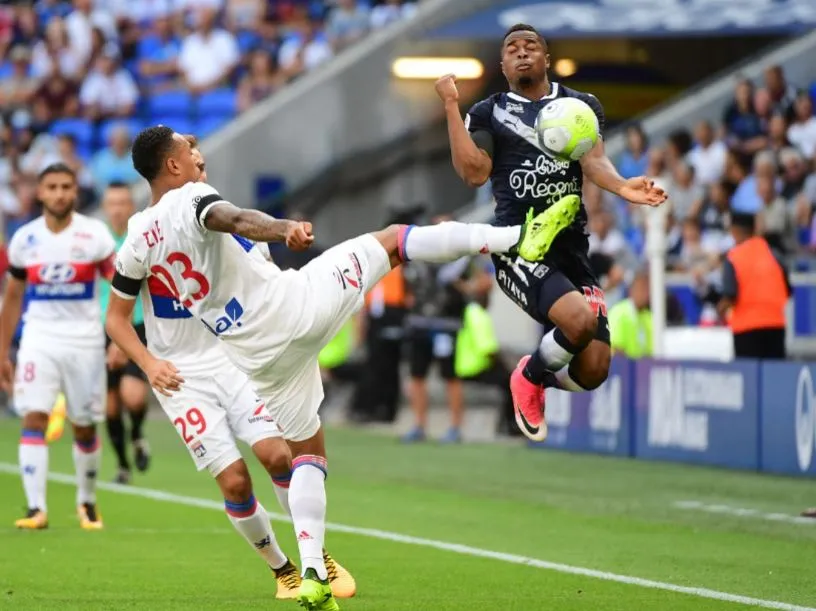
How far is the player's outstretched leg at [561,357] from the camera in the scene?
386 inches

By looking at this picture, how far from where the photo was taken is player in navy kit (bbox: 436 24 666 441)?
976 centimetres

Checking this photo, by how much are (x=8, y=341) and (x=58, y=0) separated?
65.5 feet

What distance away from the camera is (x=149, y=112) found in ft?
97.2

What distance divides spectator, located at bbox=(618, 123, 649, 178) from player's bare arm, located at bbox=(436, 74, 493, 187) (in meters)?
13.4

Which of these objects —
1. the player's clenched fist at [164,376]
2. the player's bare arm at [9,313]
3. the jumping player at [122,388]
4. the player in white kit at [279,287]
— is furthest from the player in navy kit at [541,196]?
the jumping player at [122,388]

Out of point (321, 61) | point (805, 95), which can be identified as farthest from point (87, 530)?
point (321, 61)

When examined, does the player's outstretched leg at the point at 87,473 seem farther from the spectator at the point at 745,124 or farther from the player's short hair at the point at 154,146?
the spectator at the point at 745,124

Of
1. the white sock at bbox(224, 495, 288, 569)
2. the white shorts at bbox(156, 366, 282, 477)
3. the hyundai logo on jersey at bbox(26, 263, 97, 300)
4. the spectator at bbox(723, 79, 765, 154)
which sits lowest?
the white sock at bbox(224, 495, 288, 569)

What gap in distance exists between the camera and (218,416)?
9.95m

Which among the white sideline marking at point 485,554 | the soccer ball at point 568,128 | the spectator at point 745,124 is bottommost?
the white sideline marking at point 485,554

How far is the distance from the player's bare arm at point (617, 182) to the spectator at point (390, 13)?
18.9 m

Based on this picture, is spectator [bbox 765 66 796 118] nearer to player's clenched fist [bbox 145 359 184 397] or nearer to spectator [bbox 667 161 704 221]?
spectator [bbox 667 161 704 221]

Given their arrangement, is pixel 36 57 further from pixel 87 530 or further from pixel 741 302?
pixel 87 530

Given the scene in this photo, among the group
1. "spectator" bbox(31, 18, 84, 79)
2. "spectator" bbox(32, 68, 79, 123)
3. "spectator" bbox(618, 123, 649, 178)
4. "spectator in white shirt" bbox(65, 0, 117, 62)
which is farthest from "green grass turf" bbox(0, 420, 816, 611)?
"spectator in white shirt" bbox(65, 0, 117, 62)
